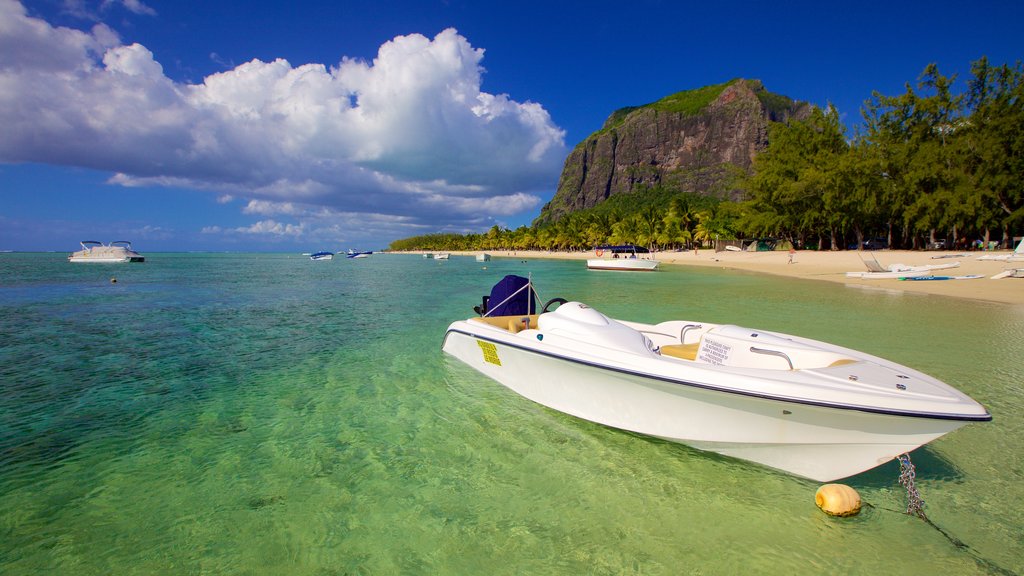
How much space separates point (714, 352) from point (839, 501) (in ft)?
6.00

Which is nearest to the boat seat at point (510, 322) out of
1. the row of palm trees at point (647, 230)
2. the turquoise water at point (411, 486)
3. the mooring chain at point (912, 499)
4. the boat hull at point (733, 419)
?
the turquoise water at point (411, 486)

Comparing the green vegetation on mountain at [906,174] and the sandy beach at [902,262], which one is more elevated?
the green vegetation on mountain at [906,174]

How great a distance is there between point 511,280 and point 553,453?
4.08 m

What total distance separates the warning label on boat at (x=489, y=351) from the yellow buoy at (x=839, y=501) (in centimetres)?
413

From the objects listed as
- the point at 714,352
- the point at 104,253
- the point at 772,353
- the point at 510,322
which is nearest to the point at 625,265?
the point at 510,322

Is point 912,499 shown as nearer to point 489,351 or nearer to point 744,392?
point 744,392

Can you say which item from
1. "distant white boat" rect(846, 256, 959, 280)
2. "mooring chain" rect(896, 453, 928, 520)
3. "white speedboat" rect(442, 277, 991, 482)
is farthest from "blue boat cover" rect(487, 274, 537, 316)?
"distant white boat" rect(846, 256, 959, 280)

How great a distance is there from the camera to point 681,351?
568 cm

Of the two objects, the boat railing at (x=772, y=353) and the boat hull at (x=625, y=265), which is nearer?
the boat railing at (x=772, y=353)

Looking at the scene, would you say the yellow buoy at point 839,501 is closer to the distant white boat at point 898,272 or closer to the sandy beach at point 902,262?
the sandy beach at point 902,262

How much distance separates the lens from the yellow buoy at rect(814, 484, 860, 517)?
12.3ft

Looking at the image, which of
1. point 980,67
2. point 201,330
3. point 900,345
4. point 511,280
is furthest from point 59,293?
point 980,67

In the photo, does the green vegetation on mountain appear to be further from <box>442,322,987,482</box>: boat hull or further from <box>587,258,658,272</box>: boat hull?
<box>442,322,987,482</box>: boat hull

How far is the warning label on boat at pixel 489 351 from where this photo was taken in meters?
6.48
